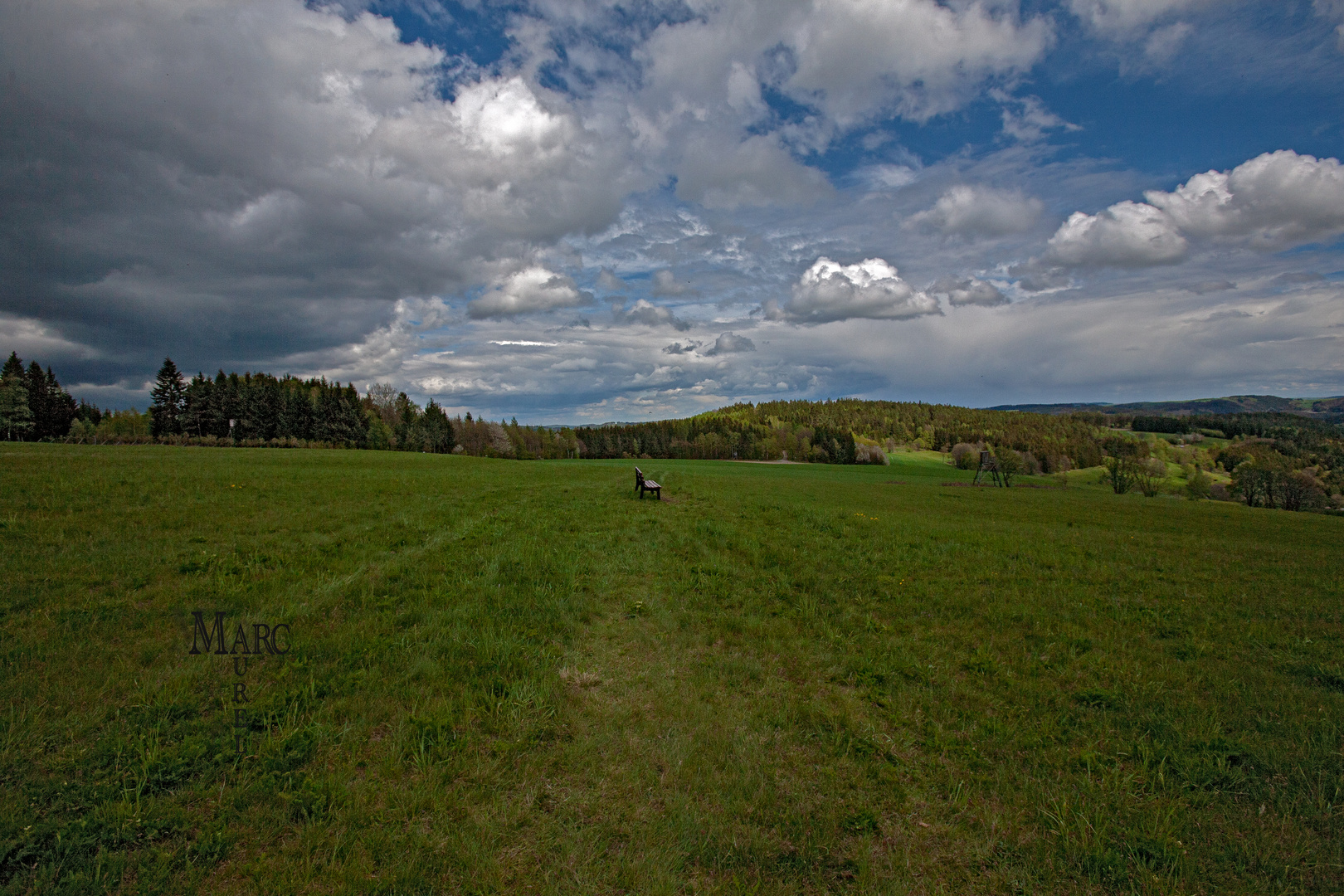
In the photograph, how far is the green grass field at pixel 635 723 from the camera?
4039mm

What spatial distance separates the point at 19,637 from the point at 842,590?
476 inches

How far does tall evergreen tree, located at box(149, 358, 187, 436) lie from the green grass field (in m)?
82.6

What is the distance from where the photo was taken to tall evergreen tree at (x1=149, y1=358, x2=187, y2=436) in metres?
72.4

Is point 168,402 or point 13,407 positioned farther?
point 168,402

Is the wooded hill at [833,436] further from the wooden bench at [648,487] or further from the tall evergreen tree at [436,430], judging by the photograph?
the wooden bench at [648,487]

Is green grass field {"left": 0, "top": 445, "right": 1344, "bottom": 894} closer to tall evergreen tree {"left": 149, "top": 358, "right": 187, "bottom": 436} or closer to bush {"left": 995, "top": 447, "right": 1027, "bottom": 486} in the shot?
bush {"left": 995, "top": 447, "right": 1027, "bottom": 486}

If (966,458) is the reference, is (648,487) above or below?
above

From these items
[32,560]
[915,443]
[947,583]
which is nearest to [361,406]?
[32,560]

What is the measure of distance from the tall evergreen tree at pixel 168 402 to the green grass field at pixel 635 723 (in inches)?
3251

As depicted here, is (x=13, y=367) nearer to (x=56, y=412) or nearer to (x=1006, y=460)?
(x=56, y=412)

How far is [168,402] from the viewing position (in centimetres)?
7319

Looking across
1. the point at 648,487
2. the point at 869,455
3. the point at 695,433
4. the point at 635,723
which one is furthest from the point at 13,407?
the point at 869,455

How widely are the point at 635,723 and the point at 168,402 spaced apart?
98.1m

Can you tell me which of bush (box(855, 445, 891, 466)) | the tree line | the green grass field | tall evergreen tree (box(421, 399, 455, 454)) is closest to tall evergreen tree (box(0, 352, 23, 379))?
the tree line
